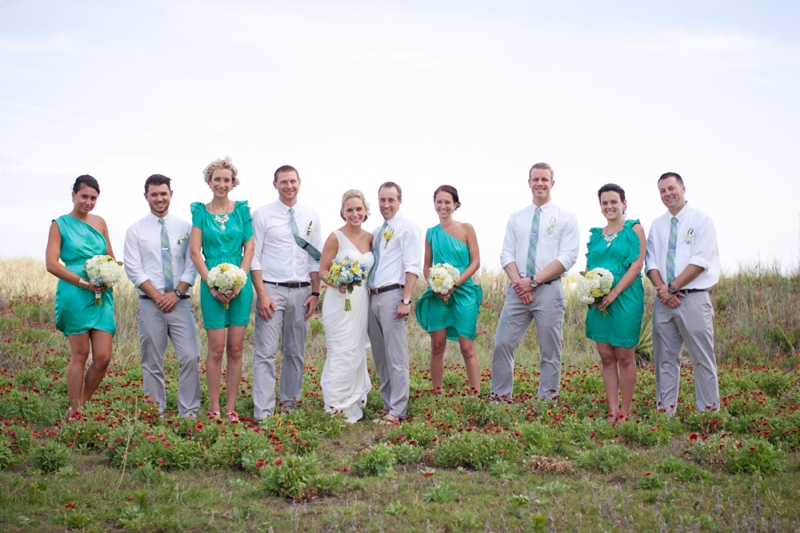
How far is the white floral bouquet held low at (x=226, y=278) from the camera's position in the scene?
7566mm

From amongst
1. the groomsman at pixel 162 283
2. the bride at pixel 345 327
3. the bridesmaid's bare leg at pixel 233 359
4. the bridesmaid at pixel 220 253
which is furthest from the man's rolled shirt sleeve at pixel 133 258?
the bride at pixel 345 327

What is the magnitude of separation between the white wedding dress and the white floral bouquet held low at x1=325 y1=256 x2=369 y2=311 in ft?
0.91

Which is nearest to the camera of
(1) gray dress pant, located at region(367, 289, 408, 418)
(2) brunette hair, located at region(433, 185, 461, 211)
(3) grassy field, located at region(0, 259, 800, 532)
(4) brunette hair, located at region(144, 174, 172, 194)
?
(3) grassy field, located at region(0, 259, 800, 532)

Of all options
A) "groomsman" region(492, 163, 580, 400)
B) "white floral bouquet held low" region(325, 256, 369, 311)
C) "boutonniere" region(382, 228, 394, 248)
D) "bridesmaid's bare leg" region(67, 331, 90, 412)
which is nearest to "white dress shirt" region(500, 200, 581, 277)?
"groomsman" region(492, 163, 580, 400)

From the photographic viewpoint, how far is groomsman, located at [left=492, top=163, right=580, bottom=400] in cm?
859

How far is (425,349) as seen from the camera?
572 inches

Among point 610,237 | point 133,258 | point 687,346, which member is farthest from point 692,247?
point 133,258

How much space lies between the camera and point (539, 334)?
8.71 meters

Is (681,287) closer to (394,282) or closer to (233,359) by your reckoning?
(394,282)

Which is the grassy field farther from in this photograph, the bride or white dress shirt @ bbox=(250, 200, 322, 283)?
white dress shirt @ bbox=(250, 200, 322, 283)

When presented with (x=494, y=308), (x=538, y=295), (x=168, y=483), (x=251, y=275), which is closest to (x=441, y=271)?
(x=538, y=295)

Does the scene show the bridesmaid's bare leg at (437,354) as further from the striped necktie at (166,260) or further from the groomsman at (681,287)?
the striped necktie at (166,260)

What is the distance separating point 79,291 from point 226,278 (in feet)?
5.91

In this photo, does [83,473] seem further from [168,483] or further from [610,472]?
[610,472]
